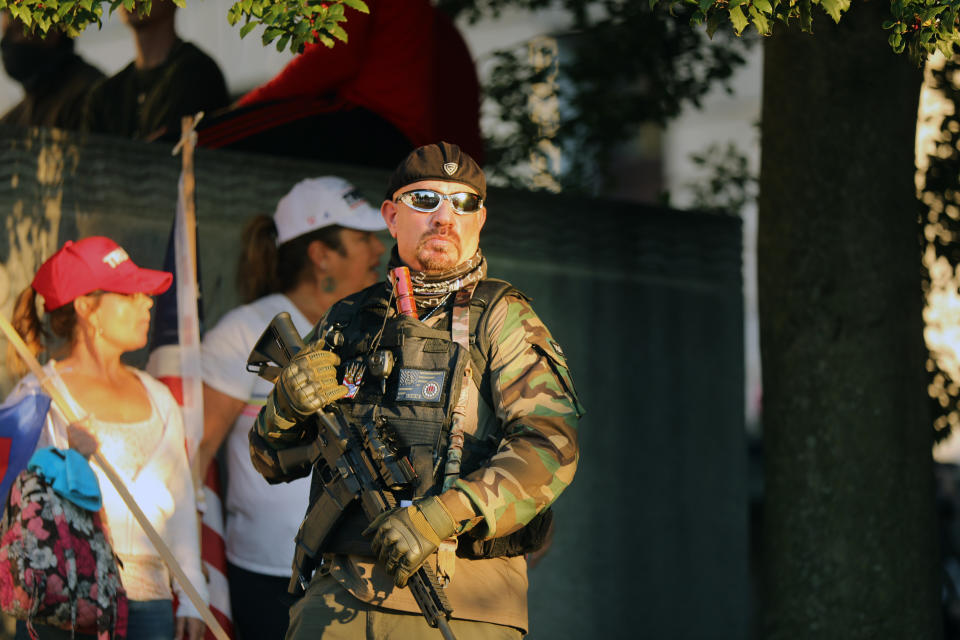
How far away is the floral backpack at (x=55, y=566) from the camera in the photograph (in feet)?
15.6

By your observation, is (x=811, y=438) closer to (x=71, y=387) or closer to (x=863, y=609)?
(x=863, y=609)

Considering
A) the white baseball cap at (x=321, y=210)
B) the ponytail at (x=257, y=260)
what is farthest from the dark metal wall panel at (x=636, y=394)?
the white baseball cap at (x=321, y=210)

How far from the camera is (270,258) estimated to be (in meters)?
6.21

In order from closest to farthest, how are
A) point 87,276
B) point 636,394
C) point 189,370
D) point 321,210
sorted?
1. point 87,276
2. point 189,370
3. point 321,210
4. point 636,394

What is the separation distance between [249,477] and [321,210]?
1.26 m

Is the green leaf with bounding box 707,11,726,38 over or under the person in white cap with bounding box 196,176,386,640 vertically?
over

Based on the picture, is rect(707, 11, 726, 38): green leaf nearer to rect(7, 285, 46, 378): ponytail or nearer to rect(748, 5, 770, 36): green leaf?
rect(748, 5, 770, 36): green leaf

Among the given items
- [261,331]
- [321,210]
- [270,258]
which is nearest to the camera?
[261,331]

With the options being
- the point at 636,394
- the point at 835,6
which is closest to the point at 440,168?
the point at 835,6

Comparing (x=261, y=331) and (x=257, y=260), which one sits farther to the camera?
(x=257, y=260)

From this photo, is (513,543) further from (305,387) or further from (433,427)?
(305,387)

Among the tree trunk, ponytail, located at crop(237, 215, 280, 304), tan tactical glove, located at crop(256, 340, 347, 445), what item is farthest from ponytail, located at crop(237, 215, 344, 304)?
tan tactical glove, located at crop(256, 340, 347, 445)

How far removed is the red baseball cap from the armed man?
1.78m

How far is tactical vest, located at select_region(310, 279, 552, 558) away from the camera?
3.59 m
